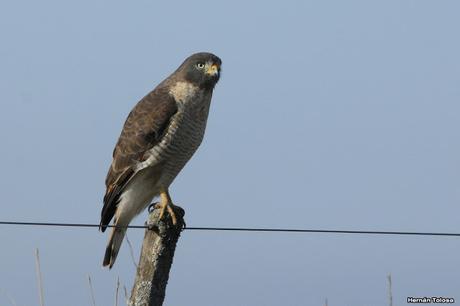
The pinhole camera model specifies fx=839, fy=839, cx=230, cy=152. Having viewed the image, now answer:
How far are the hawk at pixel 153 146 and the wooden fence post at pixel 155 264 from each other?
120 centimetres

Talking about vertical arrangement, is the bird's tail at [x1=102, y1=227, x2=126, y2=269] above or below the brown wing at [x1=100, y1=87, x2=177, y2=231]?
below

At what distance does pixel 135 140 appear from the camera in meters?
5.77

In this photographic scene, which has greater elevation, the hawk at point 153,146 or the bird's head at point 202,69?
the bird's head at point 202,69

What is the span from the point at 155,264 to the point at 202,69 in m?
2.24

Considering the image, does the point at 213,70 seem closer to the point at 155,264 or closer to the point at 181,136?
the point at 181,136

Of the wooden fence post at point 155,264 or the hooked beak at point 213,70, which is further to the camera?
the hooked beak at point 213,70

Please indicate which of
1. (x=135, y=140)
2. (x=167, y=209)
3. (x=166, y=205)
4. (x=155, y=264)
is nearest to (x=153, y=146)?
(x=135, y=140)

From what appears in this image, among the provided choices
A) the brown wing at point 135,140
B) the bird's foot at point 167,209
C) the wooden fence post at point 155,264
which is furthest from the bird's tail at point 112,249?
the wooden fence post at point 155,264

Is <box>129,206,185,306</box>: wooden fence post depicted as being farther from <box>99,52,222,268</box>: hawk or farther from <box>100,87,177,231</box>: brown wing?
<box>100,87,177,231</box>: brown wing

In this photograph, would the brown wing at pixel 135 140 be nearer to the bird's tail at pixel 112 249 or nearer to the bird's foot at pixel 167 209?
the bird's tail at pixel 112 249

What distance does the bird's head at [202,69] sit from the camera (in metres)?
6.04

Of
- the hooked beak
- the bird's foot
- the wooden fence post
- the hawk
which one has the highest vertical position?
the hooked beak

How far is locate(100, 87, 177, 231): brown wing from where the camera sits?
5.71m

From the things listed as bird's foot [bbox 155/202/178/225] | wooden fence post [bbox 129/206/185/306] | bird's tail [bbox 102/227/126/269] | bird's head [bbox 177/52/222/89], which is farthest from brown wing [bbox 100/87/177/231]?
wooden fence post [bbox 129/206/185/306]
